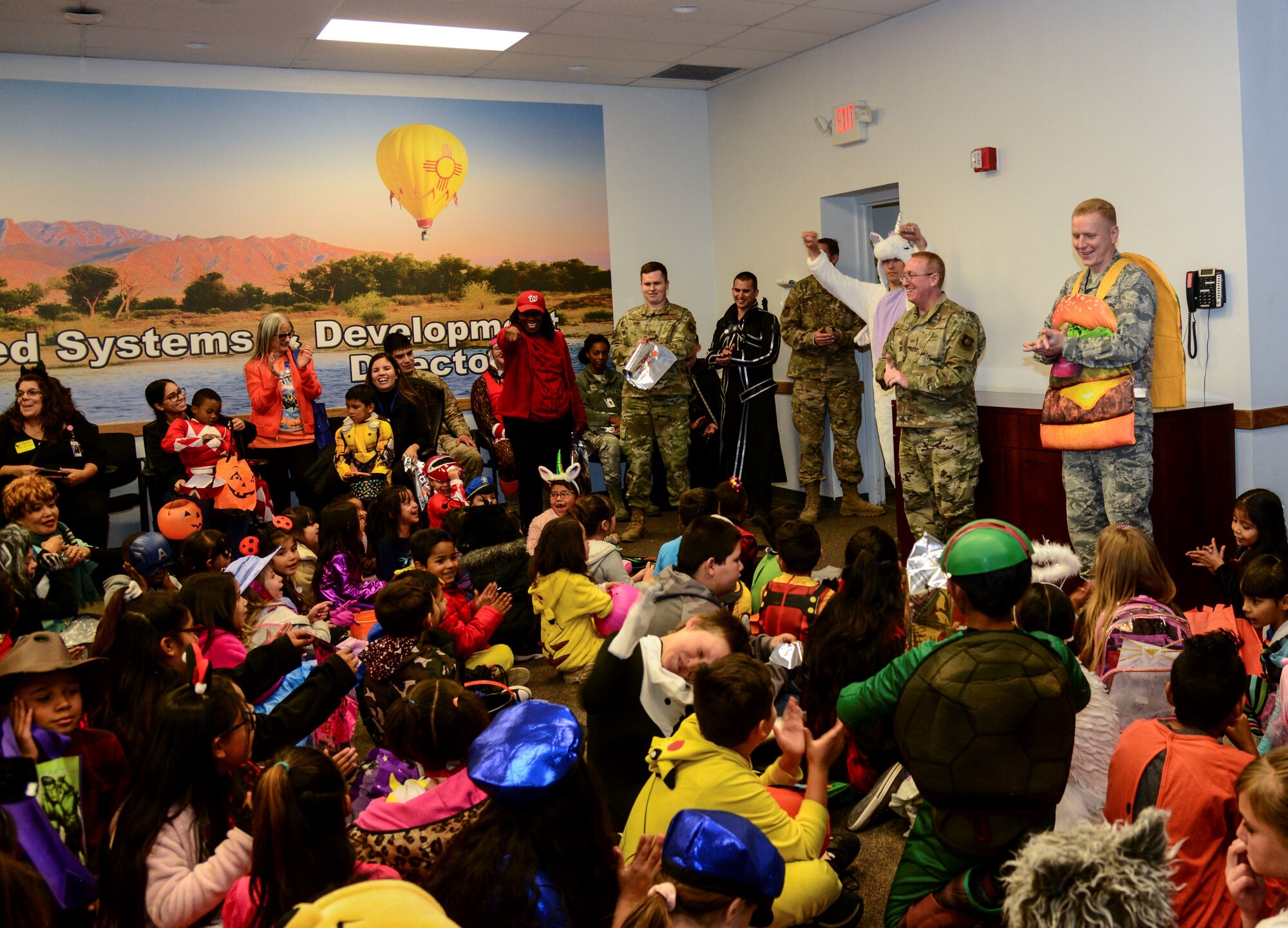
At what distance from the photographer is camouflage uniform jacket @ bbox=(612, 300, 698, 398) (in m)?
7.05

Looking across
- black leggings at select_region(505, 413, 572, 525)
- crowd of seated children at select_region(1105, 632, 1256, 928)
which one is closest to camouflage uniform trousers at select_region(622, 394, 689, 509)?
black leggings at select_region(505, 413, 572, 525)

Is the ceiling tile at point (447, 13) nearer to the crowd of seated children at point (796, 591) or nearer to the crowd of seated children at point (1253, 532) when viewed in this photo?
the crowd of seated children at point (796, 591)

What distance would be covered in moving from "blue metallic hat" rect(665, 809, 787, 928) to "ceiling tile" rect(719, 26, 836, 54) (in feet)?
19.9

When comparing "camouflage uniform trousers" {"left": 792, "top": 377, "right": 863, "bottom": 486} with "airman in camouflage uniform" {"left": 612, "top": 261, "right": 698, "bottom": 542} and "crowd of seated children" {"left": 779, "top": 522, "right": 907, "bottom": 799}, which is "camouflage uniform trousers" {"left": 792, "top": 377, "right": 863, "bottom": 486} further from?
"crowd of seated children" {"left": 779, "top": 522, "right": 907, "bottom": 799}

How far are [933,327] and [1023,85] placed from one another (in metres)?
1.54

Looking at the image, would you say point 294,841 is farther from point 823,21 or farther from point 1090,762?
point 823,21

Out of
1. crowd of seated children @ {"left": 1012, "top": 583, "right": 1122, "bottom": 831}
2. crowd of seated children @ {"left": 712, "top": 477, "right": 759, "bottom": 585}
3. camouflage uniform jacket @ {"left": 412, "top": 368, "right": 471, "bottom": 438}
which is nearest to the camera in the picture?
crowd of seated children @ {"left": 1012, "top": 583, "right": 1122, "bottom": 831}

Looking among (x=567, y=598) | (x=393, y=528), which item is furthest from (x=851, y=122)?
(x=567, y=598)

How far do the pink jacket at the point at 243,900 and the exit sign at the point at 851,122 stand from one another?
19.9 feet

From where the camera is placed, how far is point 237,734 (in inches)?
84.0

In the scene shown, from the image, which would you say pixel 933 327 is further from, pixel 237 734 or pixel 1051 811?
pixel 237 734

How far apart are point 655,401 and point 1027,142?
2.72m

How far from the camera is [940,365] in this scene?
5211 mm

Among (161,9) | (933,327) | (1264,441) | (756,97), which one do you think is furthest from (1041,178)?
(161,9)
